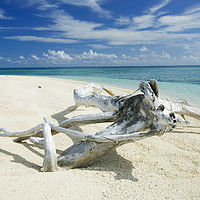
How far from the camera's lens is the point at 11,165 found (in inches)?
114

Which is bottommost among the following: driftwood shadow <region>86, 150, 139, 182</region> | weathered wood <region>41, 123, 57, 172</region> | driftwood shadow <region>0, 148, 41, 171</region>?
driftwood shadow <region>86, 150, 139, 182</region>

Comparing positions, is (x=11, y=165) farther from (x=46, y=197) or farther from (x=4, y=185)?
(x=46, y=197)

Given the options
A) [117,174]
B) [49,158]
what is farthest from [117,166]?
[49,158]

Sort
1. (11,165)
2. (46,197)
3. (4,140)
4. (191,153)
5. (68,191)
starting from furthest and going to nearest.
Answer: (4,140)
(191,153)
(11,165)
(68,191)
(46,197)

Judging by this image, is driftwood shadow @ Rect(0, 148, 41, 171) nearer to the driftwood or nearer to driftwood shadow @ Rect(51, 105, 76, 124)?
the driftwood

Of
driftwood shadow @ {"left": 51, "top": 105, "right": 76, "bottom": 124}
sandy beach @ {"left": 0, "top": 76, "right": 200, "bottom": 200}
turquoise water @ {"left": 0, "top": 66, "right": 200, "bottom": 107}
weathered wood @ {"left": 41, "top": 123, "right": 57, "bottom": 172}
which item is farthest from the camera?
turquoise water @ {"left": 0, "top": 66, "right": 200, "bottom": 107}

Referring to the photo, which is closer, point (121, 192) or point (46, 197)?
point (46, 197)

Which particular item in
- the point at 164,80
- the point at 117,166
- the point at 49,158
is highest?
the point at 164,80

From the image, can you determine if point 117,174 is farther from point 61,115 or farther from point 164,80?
point 164,80

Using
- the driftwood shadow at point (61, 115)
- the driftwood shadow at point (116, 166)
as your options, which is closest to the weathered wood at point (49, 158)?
the driftwood shadow at point (116, 166)

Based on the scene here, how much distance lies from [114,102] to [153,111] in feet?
4.04

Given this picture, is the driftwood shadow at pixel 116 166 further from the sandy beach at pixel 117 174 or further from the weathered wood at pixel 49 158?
the weathered wood at pixel 49 158

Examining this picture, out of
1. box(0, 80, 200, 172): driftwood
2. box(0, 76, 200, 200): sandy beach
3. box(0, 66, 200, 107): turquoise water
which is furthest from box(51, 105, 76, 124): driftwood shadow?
box(0, 66, 200, 107): turquoise water

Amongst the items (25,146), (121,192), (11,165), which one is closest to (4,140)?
(25,146)
